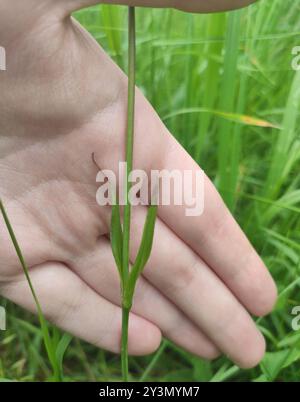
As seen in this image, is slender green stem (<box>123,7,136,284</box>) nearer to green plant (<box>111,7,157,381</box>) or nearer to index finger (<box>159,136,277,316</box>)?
green plant (<box>111,7,157,381</box>)

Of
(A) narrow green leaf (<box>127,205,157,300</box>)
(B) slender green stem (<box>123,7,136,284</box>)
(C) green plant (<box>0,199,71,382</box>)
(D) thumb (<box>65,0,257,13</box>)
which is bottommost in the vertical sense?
(C) green plant (<box>0,199,71,382</box>)

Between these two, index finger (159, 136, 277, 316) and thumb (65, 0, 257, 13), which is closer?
thumb (65, 0, 257, 13)

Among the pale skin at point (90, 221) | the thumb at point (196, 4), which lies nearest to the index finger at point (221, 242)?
the pale skin at point (90, 221)

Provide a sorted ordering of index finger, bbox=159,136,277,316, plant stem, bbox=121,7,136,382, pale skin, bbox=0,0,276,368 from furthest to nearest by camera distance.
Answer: index finger, bbox=159,136,277,316, pale skin, bbox=0,0,276,368, plant stem, bbox=121,7,136,382

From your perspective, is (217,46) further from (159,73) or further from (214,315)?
(214,315)

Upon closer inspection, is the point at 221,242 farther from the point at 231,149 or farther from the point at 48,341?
the point at 48,341

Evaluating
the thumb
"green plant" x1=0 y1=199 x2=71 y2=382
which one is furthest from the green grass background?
the thumb

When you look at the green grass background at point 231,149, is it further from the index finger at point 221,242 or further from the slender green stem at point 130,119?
the slender green stem at point 130,119
